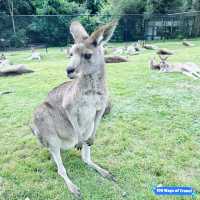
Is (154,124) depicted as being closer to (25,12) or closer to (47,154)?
(47,154)

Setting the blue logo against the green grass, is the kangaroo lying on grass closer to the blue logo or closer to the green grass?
the green grass

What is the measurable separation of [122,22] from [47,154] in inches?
646

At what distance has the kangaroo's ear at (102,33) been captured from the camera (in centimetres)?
221

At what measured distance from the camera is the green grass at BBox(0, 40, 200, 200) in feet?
8.29

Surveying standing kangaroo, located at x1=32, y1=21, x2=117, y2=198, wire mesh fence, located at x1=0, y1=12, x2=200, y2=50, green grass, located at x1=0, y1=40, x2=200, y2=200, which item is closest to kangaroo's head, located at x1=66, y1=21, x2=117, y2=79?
standing kangaroo, located at x1=32, y1=21, x2=117, y2=198

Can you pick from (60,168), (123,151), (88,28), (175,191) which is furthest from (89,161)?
(88,28)

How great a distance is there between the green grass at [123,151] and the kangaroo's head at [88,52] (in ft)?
3.18

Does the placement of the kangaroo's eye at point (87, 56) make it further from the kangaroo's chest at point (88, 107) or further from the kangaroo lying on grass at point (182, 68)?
the kangaroo lying on grass at point (182, 68)

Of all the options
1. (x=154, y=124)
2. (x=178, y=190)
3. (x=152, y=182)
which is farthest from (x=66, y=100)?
(x=154, y=124)

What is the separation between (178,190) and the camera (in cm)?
243

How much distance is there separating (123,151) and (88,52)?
1.28 metres

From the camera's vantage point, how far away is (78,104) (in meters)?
2.46

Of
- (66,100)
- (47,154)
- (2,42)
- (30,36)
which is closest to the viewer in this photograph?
(66,100)

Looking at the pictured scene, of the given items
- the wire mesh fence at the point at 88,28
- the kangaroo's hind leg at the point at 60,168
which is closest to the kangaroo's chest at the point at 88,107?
the kangaroo's hind leg at the point at 60,168
